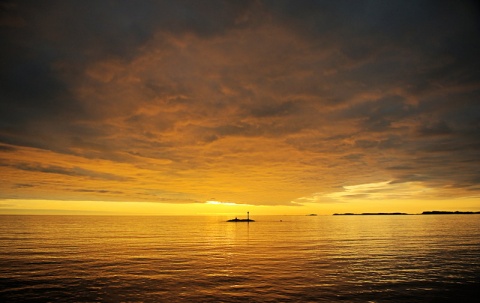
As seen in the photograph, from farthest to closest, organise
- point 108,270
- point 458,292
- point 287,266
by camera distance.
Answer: point 287,266 < point 108,270 < point 458,292

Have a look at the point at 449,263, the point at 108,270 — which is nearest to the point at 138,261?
the point at 108,270

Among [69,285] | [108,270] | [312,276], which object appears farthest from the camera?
[108,270]

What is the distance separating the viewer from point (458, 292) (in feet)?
84.5

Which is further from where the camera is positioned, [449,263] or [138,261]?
[138,261]

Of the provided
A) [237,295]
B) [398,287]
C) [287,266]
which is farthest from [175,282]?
[398,287]

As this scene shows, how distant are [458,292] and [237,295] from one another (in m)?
17.9

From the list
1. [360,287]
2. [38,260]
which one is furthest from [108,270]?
[360,287]

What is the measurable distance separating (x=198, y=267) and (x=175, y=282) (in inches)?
316

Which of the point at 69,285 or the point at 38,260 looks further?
the point at 38,260

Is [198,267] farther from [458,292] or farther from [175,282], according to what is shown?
[458,292]

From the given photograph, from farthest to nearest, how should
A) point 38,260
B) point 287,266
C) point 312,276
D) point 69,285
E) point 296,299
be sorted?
point 38,260, point 287,266, point 312,276, point 69,285, point 296,299

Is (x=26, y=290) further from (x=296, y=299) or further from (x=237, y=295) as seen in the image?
(x=296, y=299)

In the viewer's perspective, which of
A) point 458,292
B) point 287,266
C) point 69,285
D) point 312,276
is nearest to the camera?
point 458,292

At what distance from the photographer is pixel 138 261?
4153 cm
